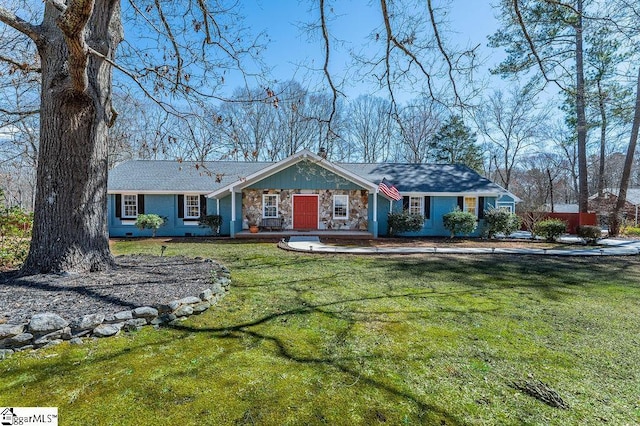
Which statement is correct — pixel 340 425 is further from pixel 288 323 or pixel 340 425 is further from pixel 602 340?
pixel 602 340

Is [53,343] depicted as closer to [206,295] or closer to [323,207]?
[206,295]

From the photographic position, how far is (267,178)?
1486cm

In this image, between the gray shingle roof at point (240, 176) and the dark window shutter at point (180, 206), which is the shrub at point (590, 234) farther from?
the dark window shutter at point (180, 206)

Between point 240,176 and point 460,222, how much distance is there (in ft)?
35.5

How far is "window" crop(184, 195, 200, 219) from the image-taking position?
51.6 feet

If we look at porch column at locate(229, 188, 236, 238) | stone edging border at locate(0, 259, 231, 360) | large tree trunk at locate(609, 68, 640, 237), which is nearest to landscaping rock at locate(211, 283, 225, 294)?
stone edging border at locate(0, 259, 231, 360)

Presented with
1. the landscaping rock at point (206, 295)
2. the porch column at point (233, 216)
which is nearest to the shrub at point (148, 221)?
the porch column at point (233, 216)

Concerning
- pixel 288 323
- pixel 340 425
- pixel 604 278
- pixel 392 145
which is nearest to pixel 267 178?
pixel 288 323

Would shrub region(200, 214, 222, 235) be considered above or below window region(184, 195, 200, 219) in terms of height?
below

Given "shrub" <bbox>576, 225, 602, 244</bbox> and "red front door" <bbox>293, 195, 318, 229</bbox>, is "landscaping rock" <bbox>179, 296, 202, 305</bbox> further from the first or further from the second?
"shrub" <bbox>576, 225, 602, 244</bbox>

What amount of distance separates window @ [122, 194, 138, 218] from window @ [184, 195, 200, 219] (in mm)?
2330

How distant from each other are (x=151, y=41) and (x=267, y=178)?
8616mm

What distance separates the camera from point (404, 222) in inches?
586

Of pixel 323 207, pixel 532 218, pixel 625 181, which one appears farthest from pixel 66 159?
pixel 625 181
